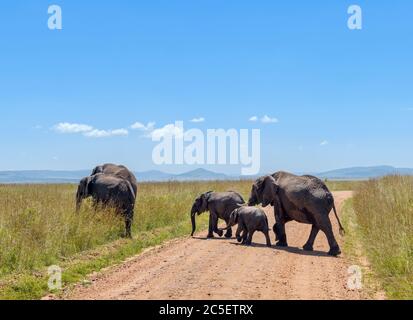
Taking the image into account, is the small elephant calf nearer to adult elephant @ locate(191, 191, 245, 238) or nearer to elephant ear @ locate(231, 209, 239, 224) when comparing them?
elephant ear @ locate(231, 209, 239, 224)

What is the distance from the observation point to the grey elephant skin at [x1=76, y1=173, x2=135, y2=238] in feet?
54.0

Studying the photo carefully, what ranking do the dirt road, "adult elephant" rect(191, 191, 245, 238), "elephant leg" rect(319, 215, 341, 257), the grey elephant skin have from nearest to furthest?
the dirt road
"elephant leg" rect(319, 215, 341, 257)
the grey elephant skin
"adult elephant" rect(191, 191, 245, 238)

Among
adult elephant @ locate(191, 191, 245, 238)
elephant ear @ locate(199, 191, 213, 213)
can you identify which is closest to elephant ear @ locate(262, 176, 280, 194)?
adult elephant @ locate(191, 191, 245, 238)

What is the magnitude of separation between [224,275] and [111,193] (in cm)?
697

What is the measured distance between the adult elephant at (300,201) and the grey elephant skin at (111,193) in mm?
3980

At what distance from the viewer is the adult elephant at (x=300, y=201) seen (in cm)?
1380

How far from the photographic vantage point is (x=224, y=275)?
10.4 metres

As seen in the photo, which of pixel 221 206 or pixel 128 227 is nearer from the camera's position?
pixel 128 227

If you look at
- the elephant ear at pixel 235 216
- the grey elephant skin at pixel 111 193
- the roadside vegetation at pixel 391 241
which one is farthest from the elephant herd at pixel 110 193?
the roadside vegetation at pixel 391 241

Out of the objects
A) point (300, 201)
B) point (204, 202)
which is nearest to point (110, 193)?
point (204, 202)

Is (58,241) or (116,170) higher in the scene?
(116,170)

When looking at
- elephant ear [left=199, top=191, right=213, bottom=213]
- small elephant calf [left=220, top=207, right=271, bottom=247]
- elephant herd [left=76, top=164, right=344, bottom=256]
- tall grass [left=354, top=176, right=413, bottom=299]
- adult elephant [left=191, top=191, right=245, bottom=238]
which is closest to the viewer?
tall grass [left=354, top=176, right=413, bottom=299]

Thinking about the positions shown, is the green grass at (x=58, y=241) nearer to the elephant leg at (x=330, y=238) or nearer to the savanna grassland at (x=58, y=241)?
the savanna grassland at (x=58, y=241)

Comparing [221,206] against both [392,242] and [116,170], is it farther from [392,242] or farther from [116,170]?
[392,242]
